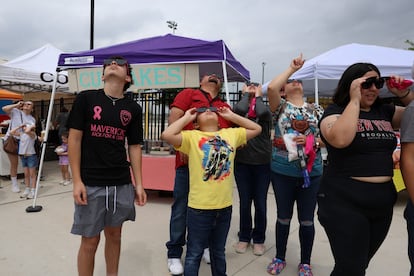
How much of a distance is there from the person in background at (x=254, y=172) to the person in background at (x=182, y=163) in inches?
14.7

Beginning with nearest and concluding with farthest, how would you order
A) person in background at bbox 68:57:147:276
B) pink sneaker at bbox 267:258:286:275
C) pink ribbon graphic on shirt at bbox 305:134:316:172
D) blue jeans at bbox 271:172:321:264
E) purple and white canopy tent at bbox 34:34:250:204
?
person in background at bbox 68:57:147:276, pink ribbon graphic on shirt at bbox 305:134:316:172, blue jeans at bbox 271:172:321:264, pink sneaker at bbox 267:258:286:275, purple and white canopy tent at bbox 34:34:250:204

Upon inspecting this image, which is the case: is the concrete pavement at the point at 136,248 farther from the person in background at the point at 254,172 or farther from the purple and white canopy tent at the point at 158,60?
the purple and white canopy tent at the point at 158,60

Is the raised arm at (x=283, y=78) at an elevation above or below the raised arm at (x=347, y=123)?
above

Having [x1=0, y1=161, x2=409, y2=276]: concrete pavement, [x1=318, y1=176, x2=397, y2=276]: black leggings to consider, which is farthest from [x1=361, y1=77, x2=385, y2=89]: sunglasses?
[x1=0, y1=161, x2=409, y2=276]: concrete pavement

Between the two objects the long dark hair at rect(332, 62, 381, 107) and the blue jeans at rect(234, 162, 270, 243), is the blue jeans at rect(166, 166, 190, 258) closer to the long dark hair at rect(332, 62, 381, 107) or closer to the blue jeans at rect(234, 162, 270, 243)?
the blue jeans at rect(234, 162, 270, 243)

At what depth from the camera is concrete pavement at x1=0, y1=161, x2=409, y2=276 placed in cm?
279

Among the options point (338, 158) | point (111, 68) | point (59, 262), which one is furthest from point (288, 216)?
point (59, 262)

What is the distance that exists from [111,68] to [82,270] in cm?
136

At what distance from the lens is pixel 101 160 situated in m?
1.99

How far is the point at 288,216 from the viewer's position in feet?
8.67

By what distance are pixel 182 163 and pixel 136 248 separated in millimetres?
1295

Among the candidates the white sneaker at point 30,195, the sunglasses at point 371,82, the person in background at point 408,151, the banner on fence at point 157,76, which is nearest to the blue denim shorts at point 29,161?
the white sneaker at point 30,195

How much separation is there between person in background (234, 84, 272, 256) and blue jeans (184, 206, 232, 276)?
955 millimetres

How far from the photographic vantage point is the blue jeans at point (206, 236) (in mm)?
2016
